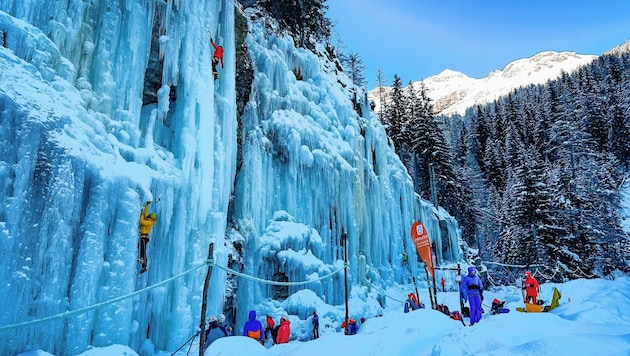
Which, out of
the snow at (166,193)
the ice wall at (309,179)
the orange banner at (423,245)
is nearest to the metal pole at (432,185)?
the ice wall at (309,179)

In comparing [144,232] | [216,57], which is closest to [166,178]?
[144,232]

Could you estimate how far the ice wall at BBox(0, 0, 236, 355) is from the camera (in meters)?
6.00

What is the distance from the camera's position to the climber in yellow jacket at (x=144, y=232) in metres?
7.83

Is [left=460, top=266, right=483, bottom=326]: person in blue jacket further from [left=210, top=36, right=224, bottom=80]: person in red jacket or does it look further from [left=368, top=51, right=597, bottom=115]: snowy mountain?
[left=368, top=51, right=597, bottom=115]: snowy mountain

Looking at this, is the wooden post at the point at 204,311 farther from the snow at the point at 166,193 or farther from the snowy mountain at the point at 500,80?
the snowy mountain at the point at 500,80

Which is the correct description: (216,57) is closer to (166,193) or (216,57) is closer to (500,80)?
(166,193)

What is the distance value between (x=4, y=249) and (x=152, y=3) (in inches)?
271

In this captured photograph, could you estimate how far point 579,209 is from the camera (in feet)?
86.5

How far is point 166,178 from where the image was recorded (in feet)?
29.4

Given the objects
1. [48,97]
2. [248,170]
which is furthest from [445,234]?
[48,97]

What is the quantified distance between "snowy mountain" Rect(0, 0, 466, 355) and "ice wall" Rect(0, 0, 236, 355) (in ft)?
0.09

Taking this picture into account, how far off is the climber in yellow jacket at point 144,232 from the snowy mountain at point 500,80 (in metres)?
103

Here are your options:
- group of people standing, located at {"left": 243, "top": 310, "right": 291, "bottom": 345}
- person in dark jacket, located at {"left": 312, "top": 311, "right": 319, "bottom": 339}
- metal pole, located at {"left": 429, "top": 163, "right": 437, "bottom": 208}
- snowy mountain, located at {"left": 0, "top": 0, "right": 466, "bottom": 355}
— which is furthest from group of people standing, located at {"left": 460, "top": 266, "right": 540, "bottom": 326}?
metal pole, located at {"left": 429, "top": 163, "right": 437, "bottom": 208}

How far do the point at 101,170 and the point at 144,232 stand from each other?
1.42 m
